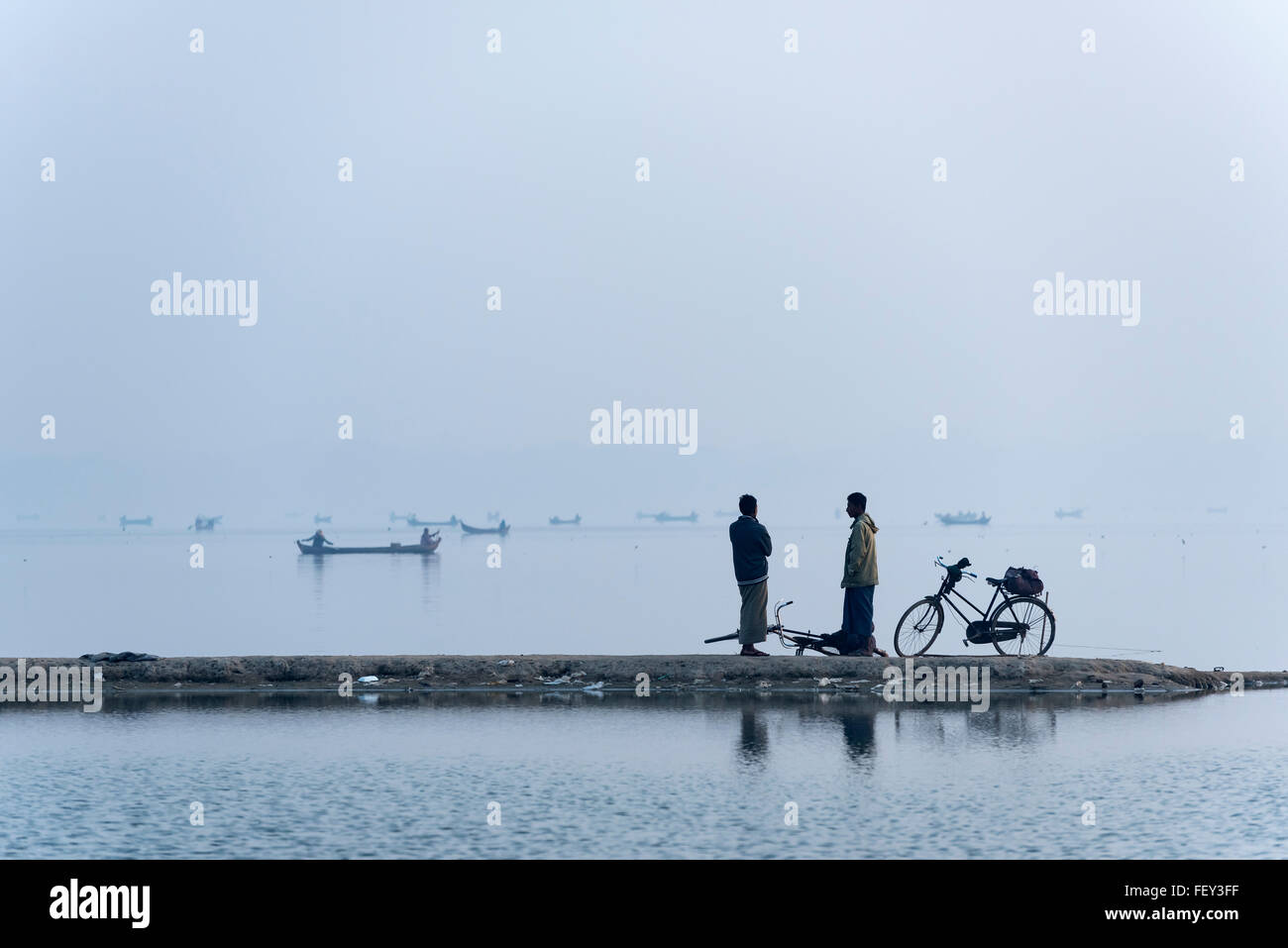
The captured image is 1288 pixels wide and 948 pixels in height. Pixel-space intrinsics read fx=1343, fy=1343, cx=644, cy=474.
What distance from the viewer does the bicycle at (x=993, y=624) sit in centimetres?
1656

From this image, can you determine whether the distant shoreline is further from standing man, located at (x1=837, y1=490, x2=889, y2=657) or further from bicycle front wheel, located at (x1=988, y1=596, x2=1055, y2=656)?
bicycle front wheel, located at (x1=988, y1=596, x2=1055, y2=656)

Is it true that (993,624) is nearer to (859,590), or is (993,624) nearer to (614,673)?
(859,590)

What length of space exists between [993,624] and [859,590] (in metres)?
1.91

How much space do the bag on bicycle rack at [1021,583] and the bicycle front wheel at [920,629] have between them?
878mm

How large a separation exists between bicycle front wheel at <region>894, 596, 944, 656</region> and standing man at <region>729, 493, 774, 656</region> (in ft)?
6.07

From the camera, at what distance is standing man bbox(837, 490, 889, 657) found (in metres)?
15.8

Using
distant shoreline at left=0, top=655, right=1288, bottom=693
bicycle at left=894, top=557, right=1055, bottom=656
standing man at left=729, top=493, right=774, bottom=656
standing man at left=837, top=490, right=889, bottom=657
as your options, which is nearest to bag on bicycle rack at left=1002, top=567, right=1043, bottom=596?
bicycle at left=894, top=557, right=1055, bottom=656

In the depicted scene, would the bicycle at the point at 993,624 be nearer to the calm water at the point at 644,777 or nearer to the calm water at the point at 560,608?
the calm water at the point at 644,777

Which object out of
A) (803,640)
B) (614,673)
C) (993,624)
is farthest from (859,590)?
(614,673)
